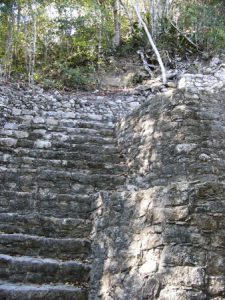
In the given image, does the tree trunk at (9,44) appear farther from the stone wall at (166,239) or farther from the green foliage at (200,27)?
the stone wall at (166,239)

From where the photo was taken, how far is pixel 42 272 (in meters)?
3.47

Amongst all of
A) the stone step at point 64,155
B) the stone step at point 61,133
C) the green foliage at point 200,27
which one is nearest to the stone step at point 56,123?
the stone step at point 61,133

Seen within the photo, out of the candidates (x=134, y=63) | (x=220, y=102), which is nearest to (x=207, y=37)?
(x=134, y=63)

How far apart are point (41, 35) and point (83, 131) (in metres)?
5.54

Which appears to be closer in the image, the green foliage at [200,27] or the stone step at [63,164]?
the stone step at [63,164]

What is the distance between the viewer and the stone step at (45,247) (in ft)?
12.3

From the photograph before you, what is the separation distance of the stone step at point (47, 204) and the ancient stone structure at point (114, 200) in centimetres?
1

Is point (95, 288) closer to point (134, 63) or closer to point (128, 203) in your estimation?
point (128, 203)

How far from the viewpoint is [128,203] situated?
3121mm

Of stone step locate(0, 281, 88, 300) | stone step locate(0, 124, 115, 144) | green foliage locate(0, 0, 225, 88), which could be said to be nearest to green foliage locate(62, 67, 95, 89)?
Result: green foliage locate(0, 0, 225, 88)

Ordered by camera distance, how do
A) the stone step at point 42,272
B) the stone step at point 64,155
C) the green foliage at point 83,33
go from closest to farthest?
1. the stone step at point 42,272
2. the stone step at point 64,155
3. the green foliage at point 83,33

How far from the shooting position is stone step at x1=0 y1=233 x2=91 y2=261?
12.3 feet

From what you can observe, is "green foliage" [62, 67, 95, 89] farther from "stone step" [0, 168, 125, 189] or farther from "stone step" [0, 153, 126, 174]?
"stone step" [0, 168, 125, 189]

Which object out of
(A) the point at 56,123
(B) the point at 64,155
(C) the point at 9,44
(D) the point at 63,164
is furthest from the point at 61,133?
(C) the point at 9,44
